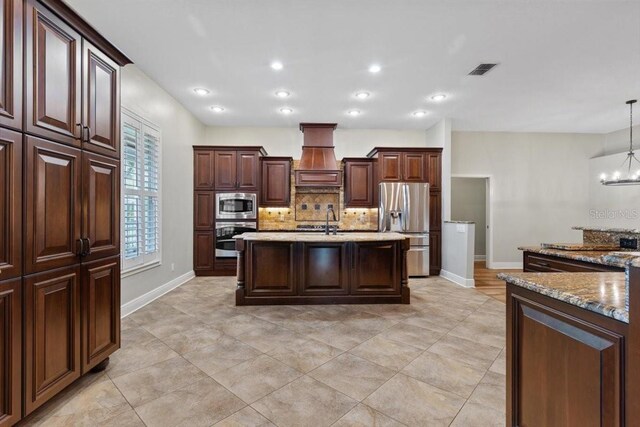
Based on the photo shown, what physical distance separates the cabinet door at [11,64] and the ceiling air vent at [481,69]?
13.7ft

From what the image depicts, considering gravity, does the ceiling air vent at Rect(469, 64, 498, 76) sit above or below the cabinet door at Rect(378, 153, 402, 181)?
above

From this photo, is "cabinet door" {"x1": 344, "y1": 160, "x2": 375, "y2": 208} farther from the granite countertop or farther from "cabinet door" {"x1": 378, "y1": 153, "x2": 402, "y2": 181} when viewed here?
the granite countertop

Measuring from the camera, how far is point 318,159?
19.3 feet

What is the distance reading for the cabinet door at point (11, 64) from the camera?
1498mm

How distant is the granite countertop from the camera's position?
1.01 m

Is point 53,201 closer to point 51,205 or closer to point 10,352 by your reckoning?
point 51,205

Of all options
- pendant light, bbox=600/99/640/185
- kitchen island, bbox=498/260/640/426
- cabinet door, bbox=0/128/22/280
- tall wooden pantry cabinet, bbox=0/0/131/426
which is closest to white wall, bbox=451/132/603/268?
pendant light, bbox=600/99/640/185

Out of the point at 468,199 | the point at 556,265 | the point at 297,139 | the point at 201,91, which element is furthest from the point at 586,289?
the point at 468,199

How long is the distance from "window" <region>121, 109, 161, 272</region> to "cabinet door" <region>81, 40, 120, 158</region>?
4.39 feet

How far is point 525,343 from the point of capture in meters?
1.34

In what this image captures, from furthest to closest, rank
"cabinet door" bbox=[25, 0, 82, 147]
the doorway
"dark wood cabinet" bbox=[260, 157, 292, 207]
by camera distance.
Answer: the doorway, "dark wood cabinet" bbox=[260, 157, 292, 207], "cabinet door" bbox=[25, 0, 82, 147]

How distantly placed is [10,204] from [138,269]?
2.44m

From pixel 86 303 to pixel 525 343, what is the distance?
103 inches

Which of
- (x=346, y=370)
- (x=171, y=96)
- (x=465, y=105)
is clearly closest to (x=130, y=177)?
(x=171, y=96)
